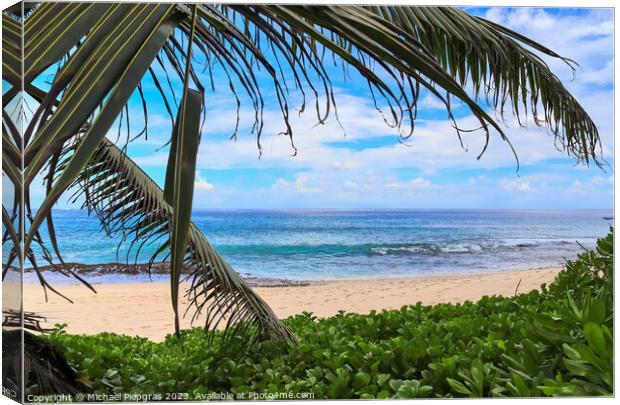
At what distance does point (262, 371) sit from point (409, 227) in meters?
0.91

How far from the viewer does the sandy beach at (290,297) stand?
9.41ft

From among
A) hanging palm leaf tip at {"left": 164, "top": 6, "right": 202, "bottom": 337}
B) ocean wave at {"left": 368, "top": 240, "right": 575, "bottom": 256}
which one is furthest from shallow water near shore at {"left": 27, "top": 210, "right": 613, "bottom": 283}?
hanging palm leaf tip at {"left": 164, "top": 6, "right": 202, "bottom": 337}

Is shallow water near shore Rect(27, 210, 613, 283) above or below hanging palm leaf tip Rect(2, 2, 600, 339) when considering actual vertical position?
below

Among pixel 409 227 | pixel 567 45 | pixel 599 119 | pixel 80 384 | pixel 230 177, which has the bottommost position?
pixel 80 384

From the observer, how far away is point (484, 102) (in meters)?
3.10

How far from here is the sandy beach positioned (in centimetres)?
287

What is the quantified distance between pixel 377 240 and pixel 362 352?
0.49 m

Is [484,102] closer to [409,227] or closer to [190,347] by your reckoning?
[409,227]

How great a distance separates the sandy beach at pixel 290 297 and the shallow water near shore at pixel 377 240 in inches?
2.6

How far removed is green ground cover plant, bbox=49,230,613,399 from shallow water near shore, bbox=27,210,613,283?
0.16 metres

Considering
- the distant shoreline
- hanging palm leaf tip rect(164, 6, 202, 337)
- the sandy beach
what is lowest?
the sandy beach

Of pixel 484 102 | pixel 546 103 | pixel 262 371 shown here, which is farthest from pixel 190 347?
pixel 546 103

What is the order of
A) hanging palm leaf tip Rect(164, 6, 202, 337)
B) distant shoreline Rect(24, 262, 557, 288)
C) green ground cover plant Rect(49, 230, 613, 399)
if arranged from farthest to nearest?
distant shoreline Rect(24, 262, 557, 288)
green ground cover plant Rect(49, 230, 613, 399)
hanging palm leaf tip Rect(164, 6, 202, 337)

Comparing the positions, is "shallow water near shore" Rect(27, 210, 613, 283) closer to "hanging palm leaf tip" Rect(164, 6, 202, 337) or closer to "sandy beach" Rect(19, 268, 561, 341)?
"sandy beach" Rect(19, 268, 561, 341)
